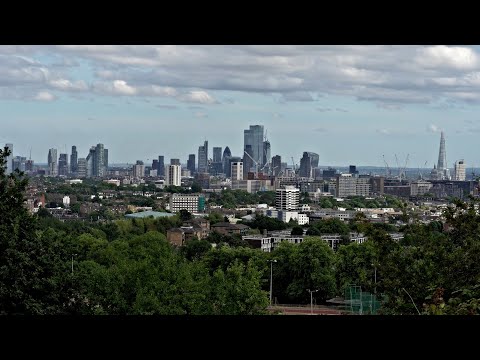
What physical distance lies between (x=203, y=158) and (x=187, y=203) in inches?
686

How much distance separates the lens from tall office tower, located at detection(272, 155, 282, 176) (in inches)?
2352

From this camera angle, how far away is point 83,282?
9.45 meters

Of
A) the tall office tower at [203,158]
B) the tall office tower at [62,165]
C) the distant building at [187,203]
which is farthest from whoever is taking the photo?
the tall office tower at [203,158]

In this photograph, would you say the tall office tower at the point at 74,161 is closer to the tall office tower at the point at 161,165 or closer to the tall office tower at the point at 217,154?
the tall office tower at the point at 161,165

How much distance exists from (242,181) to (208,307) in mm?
49308

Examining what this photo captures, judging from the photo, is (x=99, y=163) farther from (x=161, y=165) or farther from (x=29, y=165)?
(x=29, y=165)

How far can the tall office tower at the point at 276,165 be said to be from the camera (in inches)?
2352

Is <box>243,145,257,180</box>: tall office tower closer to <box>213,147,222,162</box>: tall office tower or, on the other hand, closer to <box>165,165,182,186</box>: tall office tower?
<box>213,147,222,162</box>: tall office tower

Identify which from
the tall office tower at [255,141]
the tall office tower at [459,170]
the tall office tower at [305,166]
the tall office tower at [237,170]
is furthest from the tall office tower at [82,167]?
the tall office tower at [459,170]

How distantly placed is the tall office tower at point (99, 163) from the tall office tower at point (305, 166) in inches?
654
